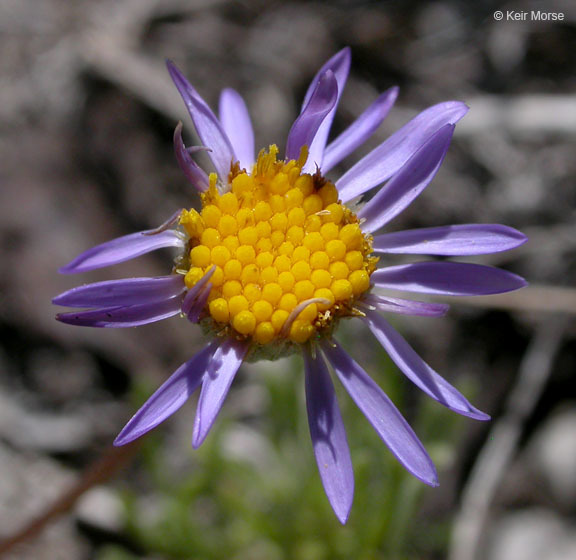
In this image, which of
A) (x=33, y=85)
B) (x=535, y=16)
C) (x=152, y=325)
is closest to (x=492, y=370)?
(x=152, y=325)

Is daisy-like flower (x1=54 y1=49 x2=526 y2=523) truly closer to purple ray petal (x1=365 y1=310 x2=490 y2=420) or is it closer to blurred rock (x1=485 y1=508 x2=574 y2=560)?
purple ray petal (x1=365 y1=310 x2=490 y2=420)

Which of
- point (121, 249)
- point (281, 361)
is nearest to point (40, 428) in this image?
point (281, 361)

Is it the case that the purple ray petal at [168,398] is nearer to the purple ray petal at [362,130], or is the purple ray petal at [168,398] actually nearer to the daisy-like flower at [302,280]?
the daisy-like flower at [302,280]

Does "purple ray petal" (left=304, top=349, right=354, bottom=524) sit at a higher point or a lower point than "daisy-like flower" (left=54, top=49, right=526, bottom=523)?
lower

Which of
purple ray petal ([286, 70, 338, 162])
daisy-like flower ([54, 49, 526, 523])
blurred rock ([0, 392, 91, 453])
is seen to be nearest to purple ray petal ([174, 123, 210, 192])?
daisy-like flower ([54, 49, 526, 523])

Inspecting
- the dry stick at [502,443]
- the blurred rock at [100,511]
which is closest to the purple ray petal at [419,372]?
the dry stick at [502,443]

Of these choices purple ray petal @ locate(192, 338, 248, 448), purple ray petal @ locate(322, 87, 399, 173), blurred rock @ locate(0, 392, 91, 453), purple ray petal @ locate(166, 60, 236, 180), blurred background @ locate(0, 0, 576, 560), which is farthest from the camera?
blurred rock @ locate(0, 392, 91, 453)

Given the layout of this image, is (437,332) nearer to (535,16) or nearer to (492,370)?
(492,370)
